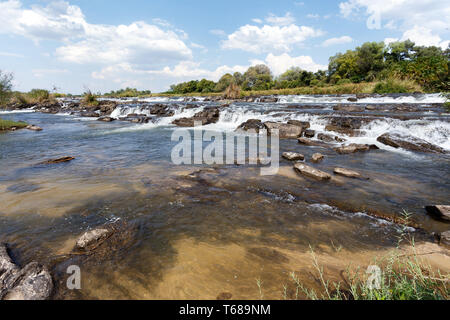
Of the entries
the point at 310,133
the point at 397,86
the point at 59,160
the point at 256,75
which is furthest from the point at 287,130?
the point at 256,75

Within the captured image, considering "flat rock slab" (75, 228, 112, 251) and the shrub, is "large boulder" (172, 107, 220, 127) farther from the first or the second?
the shrub

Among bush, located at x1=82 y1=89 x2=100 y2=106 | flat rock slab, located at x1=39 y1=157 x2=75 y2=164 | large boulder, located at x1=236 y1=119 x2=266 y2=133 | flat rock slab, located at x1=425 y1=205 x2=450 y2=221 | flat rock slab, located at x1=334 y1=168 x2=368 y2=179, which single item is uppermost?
bush, located at x1=82 y1=89 x2=100 y2=106

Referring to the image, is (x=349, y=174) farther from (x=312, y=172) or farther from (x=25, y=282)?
(x=25, y=282)

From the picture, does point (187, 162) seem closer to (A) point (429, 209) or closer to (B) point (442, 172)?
(A) point (429, 209)

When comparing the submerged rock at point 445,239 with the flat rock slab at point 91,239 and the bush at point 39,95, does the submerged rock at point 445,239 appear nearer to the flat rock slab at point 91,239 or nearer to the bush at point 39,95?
the flat rock slab at point 91,239

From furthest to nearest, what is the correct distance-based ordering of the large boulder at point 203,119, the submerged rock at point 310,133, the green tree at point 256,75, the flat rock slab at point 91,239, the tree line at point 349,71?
the green tree at point 256,75 < the tree line at point 349,71 < the large boulder at point 203,119 < the submerged rock at point 310,133 < the flat rock slab at point 91,239

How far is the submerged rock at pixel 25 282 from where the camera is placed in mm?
1902

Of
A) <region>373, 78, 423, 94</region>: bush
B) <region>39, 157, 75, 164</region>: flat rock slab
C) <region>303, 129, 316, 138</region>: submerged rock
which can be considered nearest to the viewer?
<region>39, 157, 75, 164</region>: flat rock slab

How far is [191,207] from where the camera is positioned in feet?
12.7

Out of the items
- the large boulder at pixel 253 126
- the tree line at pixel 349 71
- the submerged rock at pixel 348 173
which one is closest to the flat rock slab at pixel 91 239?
the submerged rock at pixel 348 173

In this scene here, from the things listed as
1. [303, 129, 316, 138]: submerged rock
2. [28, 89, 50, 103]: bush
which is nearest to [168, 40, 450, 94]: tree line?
[303, 129, 316, 138]: submerged rock

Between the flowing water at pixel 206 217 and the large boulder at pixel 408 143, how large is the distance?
1.19m

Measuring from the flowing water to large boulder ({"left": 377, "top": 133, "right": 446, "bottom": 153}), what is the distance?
1186mm

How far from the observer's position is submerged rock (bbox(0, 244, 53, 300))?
6.24 feet
